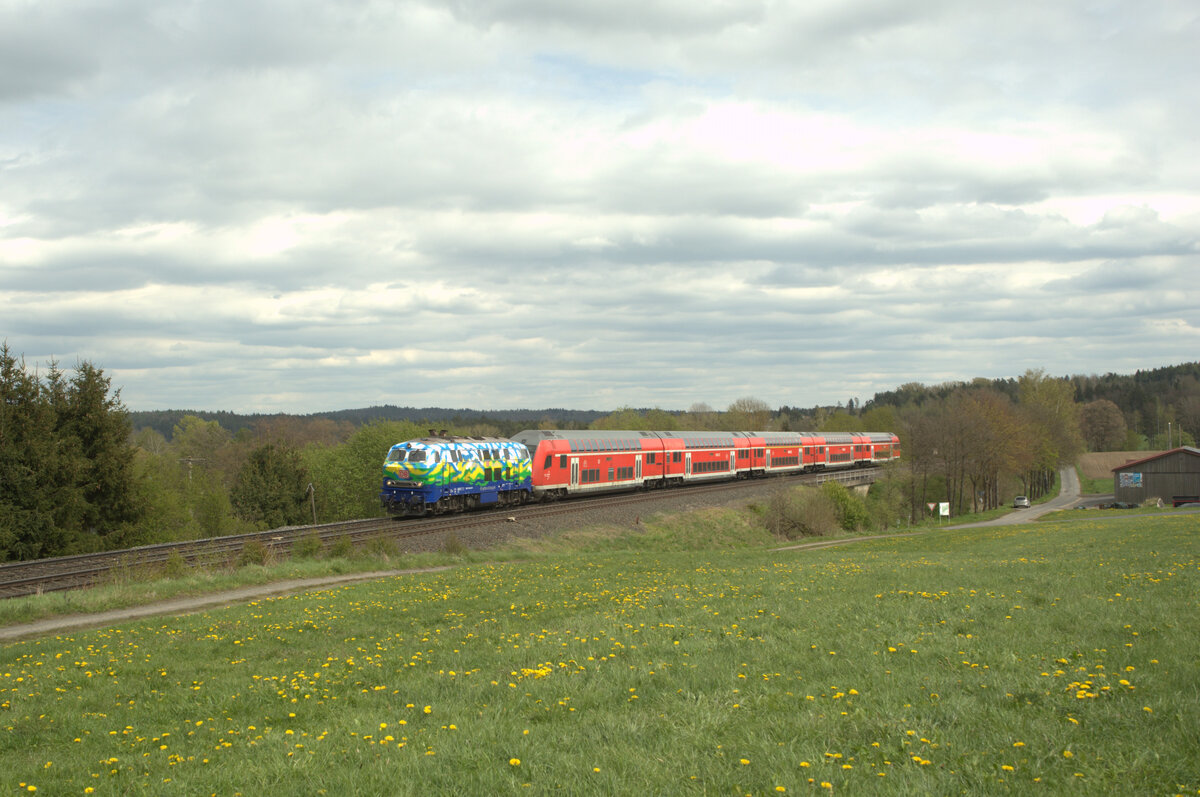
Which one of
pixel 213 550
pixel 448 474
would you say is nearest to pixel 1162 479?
pixel 448 474

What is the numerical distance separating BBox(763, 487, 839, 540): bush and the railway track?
1108 cm

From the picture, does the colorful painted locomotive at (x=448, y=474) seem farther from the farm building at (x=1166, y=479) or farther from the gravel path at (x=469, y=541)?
the farm building at (x=1166, y=479)

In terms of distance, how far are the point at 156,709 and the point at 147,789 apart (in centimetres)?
301

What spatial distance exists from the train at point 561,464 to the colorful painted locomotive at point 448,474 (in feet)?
0.16

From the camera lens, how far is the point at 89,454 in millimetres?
34844

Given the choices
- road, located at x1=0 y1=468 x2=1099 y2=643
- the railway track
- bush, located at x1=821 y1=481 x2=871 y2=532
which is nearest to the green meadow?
road, located at x1=0 y1=468 x2=1099 y2=643

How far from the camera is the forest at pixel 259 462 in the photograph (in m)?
31.4

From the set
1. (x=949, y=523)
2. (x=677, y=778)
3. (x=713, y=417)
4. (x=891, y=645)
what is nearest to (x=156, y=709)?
(x=677, y=778)

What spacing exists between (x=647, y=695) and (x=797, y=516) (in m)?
41.2

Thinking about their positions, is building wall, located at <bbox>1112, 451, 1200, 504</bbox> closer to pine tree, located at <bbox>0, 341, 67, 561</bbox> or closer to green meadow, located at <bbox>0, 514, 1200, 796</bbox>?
green meadow, located at <bbox>0, 514, 1200, 796</bbox>

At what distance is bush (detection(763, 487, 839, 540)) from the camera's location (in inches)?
1827

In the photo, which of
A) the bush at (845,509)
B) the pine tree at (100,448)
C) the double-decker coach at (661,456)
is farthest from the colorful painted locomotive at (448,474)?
the bush at (845,509)

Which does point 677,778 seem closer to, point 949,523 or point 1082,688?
point 1082,688

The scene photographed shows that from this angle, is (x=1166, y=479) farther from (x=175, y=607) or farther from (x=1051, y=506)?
(x=175, y=607)
